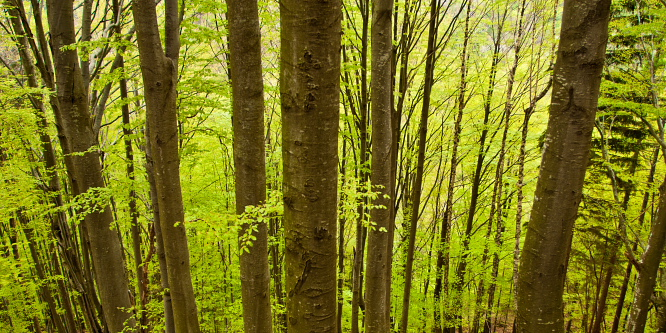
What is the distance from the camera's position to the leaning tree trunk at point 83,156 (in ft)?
13.5

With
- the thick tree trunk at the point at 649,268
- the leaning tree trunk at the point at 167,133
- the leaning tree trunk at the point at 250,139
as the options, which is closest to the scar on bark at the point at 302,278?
the leaning tree trunk at the point at 250,139

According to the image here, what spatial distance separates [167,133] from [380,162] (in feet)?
7.69

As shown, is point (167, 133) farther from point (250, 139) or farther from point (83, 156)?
point (83, 156)

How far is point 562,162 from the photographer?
7.18 ft

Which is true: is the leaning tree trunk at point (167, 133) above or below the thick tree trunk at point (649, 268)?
above

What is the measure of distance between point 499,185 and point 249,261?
8907 mm

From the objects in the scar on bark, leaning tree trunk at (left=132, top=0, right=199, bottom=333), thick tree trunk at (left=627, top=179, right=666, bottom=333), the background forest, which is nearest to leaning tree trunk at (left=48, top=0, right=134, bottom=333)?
the background forest

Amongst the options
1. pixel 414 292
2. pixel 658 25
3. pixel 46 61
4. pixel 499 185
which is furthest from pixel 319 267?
pixel 414 292

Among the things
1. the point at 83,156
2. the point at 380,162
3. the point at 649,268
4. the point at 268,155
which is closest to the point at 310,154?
the point at 380,162

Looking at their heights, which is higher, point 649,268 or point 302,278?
point 302,278

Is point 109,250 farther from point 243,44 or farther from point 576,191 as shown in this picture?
point 576,191

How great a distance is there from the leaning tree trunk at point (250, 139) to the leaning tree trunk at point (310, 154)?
1446mm

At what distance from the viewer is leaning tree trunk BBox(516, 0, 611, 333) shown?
2.07m

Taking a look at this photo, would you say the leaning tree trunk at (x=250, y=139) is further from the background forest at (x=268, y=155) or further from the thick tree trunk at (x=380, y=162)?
the thick tree trunk at (x=380, y=162)
